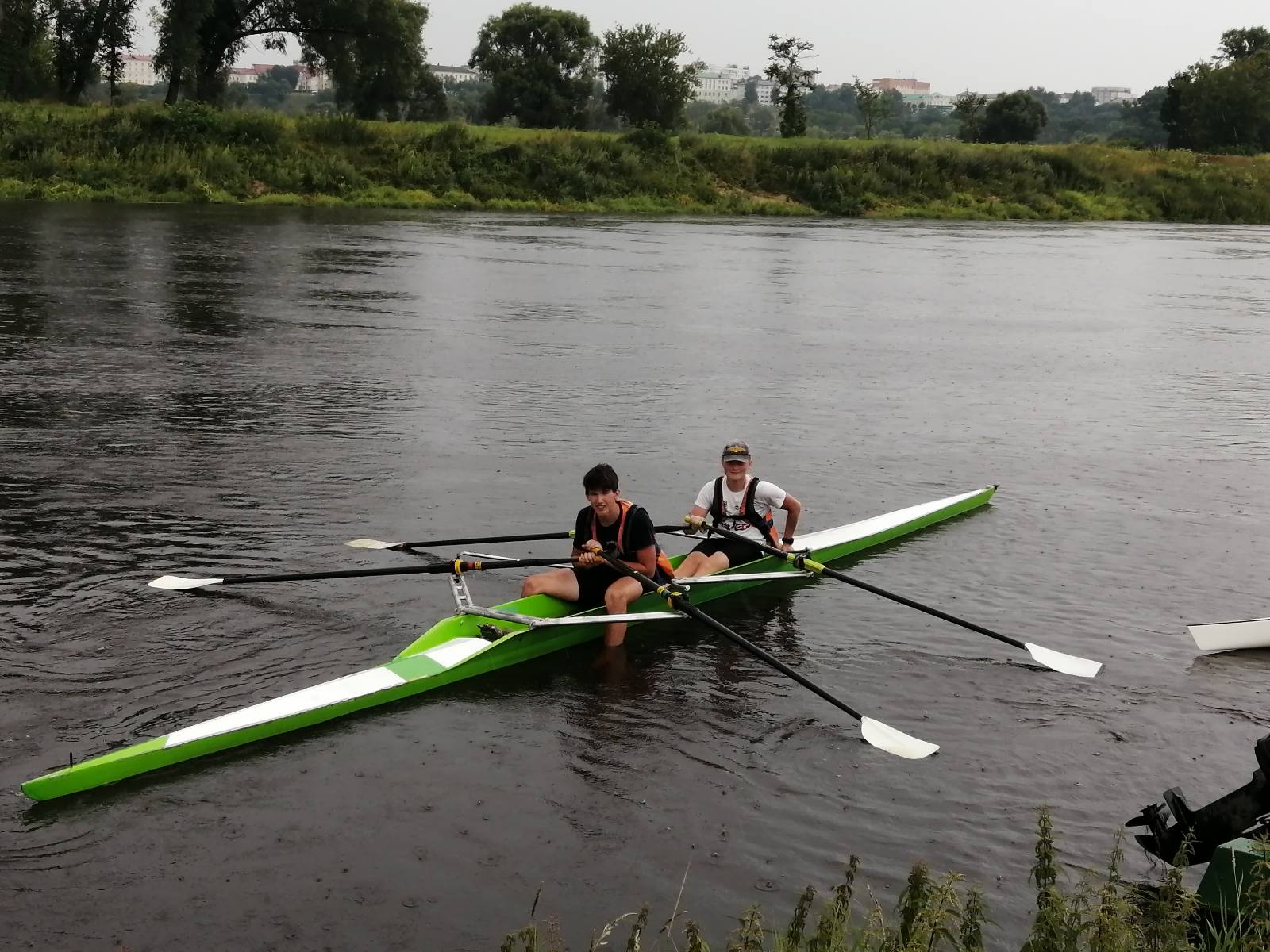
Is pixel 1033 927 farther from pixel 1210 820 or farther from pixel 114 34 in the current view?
pixel 114 34

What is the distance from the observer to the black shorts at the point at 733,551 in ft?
38.5

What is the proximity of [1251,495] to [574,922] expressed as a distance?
464 inches

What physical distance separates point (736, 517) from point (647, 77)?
234ft

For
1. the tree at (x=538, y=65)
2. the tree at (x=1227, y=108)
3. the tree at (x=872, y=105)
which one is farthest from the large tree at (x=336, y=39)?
the tree at (x=1227, y=108)

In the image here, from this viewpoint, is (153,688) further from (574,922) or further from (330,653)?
(574,922)

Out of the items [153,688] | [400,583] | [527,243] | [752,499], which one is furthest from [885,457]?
[527,243]

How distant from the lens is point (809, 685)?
932 centimetres

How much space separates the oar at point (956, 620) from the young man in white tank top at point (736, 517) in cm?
13

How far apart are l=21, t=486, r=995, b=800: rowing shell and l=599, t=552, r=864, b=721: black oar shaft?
201 mm

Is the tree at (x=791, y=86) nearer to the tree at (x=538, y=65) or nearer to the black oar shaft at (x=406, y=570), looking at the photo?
the tree at (x=538, y=65)

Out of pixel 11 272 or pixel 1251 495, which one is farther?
pixel 11 272

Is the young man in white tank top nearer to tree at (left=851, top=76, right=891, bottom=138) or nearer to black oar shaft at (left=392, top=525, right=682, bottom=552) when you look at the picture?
black oar shaft at (left=392, top=525, right=682, bottom=552)

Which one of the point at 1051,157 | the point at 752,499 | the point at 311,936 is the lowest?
the point at 311,936

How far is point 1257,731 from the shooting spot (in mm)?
9500
